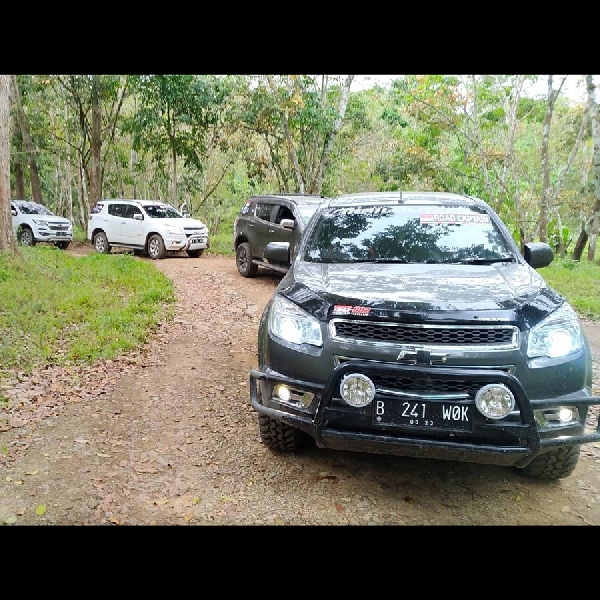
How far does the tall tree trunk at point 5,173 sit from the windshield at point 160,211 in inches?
178

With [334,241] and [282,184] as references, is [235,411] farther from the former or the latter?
[282,184]

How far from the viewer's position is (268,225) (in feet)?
33.0

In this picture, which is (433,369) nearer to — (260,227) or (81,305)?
(81,305)

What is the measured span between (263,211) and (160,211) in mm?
4802

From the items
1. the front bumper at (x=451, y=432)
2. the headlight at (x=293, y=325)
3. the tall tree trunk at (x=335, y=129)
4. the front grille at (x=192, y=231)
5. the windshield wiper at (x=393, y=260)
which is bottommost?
the front grille at (x=192, y=231)

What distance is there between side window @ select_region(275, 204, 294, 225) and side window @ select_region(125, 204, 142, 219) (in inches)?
216

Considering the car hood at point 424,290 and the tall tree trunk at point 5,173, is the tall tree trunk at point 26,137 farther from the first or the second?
the car hood at point 424,290

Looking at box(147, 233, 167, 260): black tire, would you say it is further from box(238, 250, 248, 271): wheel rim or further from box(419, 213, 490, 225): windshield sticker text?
box(419, 213, 490, 225): windshield sticker text

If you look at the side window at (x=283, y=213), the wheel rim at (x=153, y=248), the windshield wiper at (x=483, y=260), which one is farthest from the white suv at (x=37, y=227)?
the windshield wiper at (x=483, y=260)

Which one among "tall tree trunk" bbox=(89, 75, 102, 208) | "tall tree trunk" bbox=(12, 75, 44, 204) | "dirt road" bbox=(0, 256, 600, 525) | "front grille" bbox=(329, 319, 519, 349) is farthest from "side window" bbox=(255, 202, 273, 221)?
"tall tree trunk" bbox=(12, 75, 44, 204)

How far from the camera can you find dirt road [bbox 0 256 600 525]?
9.78 ft

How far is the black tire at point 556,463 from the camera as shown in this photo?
3123mm

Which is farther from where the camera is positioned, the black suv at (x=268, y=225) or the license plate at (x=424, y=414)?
the black suv at (x=268, y=225)

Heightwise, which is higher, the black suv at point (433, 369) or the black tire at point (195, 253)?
the black suv at point (433, 369)
